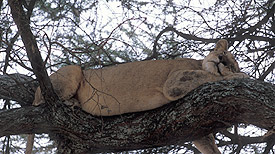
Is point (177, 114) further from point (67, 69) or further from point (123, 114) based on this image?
point (67, 69)

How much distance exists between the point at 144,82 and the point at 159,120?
873 millimetres

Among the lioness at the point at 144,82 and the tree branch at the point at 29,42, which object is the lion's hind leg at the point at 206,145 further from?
the tree branch at the point at 29,42

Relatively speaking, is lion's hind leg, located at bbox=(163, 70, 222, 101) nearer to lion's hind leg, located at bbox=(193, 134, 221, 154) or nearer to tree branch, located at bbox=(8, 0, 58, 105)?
lion's hind leg, located at bbox=(193, 134, 221, 154)

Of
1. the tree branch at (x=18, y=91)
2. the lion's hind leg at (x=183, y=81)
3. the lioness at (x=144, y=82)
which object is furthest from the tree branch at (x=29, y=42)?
the lion's hind leg at (x=183, y=81)

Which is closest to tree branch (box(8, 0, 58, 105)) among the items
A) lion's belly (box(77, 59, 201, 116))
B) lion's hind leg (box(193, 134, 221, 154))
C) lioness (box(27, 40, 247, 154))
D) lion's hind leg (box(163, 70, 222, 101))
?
lioness (box(27, 40, 247, 154))

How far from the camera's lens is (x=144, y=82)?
15.0 ft

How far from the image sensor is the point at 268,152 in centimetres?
455

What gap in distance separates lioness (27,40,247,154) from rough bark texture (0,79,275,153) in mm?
211

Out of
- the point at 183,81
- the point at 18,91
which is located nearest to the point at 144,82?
the point at 183,81

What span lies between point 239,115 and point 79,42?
1.75 meters

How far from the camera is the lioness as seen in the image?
13.9ft

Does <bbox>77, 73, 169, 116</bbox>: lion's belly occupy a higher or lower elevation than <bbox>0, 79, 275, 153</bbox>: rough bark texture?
higher

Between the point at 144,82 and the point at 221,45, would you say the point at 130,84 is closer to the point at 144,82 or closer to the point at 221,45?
the point at 144,82

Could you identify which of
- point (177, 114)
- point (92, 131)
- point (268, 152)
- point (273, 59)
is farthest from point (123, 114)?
point (273, 59)
